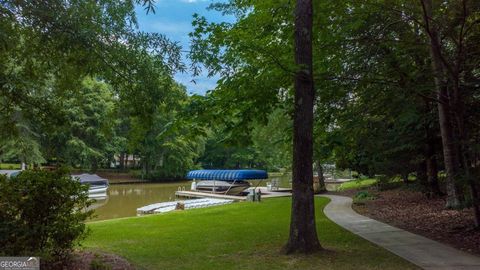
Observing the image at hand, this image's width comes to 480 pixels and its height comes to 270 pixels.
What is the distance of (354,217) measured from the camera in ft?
45.9

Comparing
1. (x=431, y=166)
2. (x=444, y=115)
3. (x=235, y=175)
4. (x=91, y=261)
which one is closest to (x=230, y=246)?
(x=91, y=261)

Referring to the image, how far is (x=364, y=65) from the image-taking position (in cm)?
1130

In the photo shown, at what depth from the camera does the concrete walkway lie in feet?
23.7

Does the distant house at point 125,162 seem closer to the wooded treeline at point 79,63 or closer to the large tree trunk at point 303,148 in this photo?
the wooded treeline at point 79,63

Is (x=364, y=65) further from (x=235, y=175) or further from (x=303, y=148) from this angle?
(x=235, y=175)

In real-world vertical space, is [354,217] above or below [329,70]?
below

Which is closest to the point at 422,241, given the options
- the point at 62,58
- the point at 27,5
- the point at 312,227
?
the point at 312,227

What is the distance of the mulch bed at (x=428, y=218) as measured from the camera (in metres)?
9.41

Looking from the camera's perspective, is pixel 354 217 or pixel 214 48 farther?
pixel 354 217

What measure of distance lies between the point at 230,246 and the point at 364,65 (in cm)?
568

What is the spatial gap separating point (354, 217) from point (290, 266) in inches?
290

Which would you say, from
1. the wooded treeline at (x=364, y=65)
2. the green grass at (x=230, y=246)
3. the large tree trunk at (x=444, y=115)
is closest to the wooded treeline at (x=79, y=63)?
the wooded treeline at (x=364, y=65)

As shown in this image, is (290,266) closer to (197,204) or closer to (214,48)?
(214,48)

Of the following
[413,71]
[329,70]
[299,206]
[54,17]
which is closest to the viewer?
[54,17]
